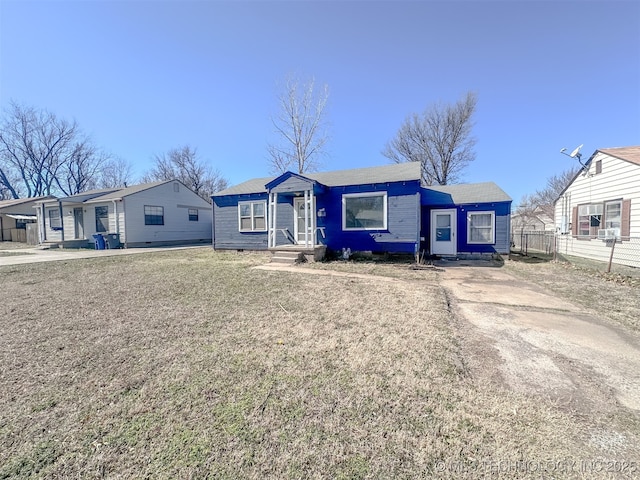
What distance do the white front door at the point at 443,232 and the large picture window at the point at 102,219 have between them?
1941cm

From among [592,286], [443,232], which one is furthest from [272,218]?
[592,286]

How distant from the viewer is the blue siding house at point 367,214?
991 centimetres

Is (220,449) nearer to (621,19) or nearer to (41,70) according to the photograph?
(621,19)

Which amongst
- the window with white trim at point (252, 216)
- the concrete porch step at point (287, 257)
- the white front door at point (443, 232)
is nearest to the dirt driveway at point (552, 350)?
the concrete porch step at point (287, 257)

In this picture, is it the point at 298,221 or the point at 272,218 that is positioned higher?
the point at 272,218

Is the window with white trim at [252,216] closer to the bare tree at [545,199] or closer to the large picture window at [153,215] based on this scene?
the large picture window at [153,215]

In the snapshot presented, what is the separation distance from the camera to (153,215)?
690 inches

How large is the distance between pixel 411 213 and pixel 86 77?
54.8 feet

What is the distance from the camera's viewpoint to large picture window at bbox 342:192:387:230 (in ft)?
33.3

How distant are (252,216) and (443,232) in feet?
28.9

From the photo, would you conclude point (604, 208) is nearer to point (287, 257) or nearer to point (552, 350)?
point (552, 350)

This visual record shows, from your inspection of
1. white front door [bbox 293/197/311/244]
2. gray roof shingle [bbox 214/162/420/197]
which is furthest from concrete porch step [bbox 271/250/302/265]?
gray roof shingle [bbox 214/162/420/197]

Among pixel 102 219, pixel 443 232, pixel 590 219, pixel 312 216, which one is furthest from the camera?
pixel 102 219

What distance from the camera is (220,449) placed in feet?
5.28
